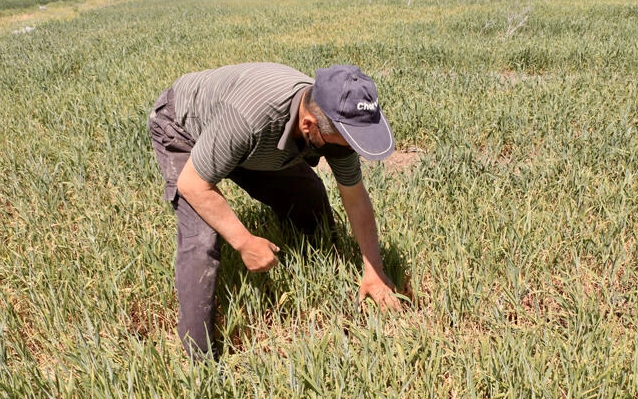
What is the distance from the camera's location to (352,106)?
1499 mm

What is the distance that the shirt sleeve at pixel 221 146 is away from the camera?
163cm

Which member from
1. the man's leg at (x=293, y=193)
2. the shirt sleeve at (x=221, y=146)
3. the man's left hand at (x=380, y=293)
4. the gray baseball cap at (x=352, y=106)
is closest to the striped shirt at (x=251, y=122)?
the shirt sleeve at (x=221, y=146)

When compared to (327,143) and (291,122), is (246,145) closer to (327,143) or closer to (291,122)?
(291,122)

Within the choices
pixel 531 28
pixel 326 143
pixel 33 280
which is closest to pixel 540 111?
pixel 326 143

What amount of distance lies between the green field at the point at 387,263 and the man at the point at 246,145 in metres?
0.19

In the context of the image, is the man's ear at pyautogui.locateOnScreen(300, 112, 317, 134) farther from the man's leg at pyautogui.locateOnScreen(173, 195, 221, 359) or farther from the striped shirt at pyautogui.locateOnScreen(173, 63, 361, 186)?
the man's leg at pyautogui.locateOnScreen(173, 195, 221, 359)

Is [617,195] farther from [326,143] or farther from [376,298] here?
[326,143]

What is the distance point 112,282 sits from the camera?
2143 millimetres

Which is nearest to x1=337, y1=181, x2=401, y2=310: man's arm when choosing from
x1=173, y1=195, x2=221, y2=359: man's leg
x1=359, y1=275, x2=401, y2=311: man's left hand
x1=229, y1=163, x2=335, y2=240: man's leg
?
x1=359, y1=275, x2=401, y2=311: man's left hand

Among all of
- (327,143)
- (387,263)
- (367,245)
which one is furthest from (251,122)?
(387,263)

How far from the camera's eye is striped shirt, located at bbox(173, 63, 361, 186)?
1638mm

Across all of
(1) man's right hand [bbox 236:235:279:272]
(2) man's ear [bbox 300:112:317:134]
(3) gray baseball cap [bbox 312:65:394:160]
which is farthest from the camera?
(1) man's right hand [bbox 236:235:279:272]

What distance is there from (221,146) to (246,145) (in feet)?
0.30

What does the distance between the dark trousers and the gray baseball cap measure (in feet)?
2.24
